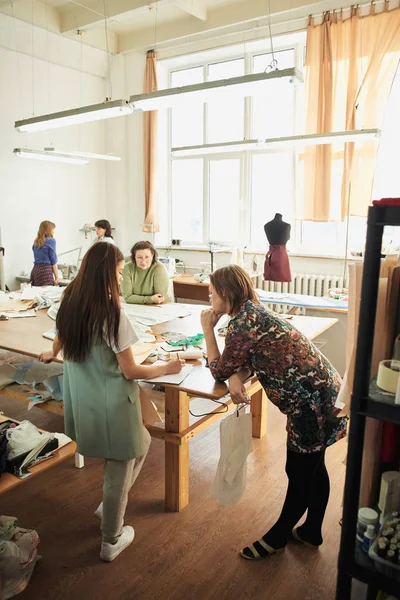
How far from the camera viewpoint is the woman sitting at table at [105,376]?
188cm

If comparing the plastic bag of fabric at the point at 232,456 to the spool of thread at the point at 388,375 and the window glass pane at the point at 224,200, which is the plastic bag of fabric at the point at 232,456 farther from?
the window glass pane at the point at 224,200

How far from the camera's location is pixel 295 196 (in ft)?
19.4

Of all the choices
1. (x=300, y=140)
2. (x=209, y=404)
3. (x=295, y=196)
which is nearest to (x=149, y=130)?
(x=295, y=196)

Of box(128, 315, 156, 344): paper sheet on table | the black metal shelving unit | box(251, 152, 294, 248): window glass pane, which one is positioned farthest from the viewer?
box(251, 152, 294, 248): window glass pane

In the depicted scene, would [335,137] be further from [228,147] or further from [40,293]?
[40,293]

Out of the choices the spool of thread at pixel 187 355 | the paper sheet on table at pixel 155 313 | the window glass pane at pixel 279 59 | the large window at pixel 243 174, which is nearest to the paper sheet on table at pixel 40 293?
the paper sheet on table at pixel 155 313

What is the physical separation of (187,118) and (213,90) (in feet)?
13.2

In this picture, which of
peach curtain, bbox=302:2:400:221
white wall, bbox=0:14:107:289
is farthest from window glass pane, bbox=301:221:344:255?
white wall, bbox=0:14:107:289

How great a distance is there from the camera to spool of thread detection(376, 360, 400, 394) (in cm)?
111

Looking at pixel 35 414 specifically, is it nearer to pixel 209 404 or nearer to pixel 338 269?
pixel 209 404

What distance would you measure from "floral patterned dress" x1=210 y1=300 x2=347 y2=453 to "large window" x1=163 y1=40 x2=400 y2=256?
3.81m

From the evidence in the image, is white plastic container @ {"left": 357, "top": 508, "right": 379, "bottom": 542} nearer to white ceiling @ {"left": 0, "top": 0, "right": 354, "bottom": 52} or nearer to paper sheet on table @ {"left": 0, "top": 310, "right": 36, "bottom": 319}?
paper sheet on table @ {"left": 0, "top": 310, "right": 36, "bottom": 319}

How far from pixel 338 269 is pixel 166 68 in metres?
3.90

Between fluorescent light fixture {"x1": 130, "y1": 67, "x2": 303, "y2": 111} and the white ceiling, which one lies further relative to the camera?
the white ceiling
